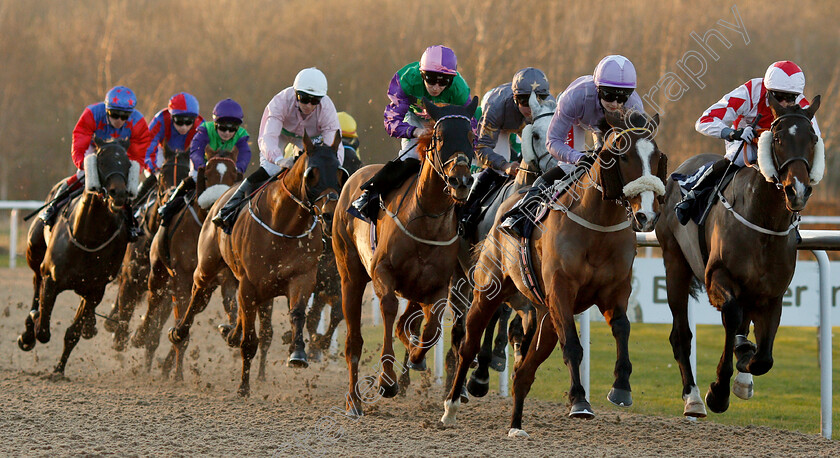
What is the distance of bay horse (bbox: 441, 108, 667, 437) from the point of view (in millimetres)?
4523

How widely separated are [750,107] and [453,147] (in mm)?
1879

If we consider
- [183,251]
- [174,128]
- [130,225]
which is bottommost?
[183,251]

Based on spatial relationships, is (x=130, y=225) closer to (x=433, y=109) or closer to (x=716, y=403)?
(x=433, y=109)

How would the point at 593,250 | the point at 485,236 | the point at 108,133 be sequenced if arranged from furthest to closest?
the point at 108,133 → the point at 485,236 → the point at 593,250

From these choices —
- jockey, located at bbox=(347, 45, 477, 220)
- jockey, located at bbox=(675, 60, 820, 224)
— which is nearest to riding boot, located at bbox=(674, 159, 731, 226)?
jockey, located at bbox=(675, 60, 820, 224)

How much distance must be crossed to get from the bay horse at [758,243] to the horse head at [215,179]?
4.20m

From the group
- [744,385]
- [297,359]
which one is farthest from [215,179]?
[744,385]

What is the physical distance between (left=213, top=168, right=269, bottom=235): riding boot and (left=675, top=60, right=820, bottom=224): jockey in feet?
10.4

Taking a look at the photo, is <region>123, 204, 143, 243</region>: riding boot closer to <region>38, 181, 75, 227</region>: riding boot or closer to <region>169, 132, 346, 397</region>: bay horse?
<region>38, 181, 75, 227</region>: riding boot

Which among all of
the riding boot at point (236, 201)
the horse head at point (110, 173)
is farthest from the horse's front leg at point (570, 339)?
the horse head at point (110, 173)

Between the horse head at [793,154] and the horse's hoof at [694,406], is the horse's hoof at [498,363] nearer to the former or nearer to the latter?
the horse's hoof at [694,406]

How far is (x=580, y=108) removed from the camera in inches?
216

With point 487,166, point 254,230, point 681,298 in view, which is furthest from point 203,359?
point 681,298

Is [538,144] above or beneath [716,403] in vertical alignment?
above
